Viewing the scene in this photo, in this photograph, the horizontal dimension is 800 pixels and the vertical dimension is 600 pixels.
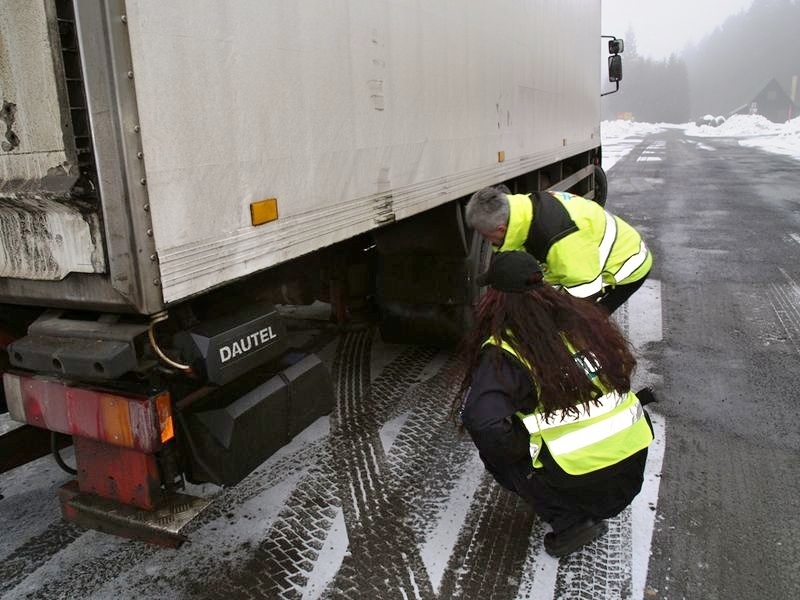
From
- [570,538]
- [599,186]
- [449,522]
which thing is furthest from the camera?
[599,186]

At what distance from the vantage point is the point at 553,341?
2475 millimetres

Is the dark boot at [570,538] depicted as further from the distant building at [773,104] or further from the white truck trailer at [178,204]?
the distant building at [773,104]

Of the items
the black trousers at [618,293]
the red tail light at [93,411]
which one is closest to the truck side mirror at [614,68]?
the black trousers at [618,293]

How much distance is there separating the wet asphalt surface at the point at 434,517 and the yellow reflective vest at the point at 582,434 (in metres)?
0.50

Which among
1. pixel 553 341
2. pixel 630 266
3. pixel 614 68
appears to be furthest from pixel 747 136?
pixel 553 341

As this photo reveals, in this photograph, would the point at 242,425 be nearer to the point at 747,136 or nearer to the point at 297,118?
the point at 297,118

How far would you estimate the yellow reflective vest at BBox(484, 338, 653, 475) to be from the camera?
253cm

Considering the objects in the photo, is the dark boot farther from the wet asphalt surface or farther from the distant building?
the distant building

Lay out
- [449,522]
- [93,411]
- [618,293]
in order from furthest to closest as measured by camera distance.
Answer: [618,293], [449,522], [93,411]

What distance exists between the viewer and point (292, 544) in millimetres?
2891

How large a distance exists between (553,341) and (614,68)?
9.84m

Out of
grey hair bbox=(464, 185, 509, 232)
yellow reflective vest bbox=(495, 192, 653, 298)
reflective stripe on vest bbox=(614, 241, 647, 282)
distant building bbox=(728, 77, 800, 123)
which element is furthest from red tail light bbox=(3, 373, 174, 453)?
distant building bbox=(728, 77, 800, 123)

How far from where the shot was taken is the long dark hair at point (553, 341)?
2.45m

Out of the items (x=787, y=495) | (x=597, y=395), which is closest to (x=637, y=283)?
(x=787, y=495)
